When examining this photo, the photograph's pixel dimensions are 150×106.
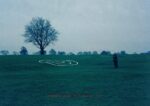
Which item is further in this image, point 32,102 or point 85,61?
point 85,61

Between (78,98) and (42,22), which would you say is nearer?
(78,98)

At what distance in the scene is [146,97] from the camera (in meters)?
19.0

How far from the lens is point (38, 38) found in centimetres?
11088

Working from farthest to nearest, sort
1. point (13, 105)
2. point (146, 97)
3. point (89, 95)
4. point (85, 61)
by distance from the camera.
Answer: point (85, 61), point (89, 95), point (146, 97), point (13, 105)

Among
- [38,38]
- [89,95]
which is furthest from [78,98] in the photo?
[38,38]

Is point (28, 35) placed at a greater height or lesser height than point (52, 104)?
greater

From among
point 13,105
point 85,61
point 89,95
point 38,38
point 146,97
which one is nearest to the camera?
point 13,105

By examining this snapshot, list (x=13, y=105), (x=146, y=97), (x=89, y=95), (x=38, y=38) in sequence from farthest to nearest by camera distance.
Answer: (x=38, y=38)
(x=89, y=95)
(x=146, y=97)
(x=13, y=105)

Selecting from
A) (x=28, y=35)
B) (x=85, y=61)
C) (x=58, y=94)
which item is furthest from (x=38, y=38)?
(x=58, y=94)

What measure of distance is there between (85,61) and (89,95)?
52376mm

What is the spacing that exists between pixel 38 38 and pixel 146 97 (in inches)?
3663

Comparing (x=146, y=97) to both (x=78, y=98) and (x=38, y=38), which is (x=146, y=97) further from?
(x=38, y=38)

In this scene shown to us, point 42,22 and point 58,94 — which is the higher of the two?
point 42,22

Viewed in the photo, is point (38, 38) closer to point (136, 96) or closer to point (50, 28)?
point (50, 28)
